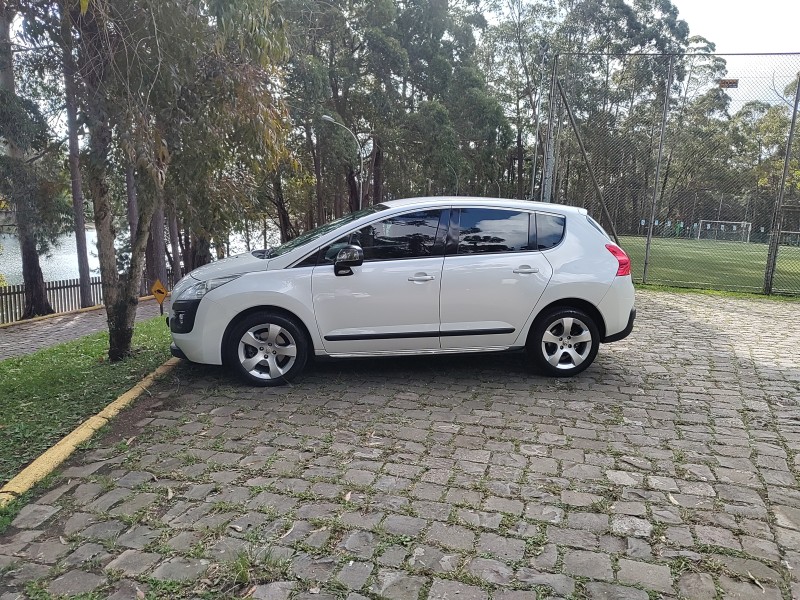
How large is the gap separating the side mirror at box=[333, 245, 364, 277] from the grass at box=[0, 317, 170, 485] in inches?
84.9

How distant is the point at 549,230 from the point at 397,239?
142 cm

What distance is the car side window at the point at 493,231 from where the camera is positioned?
17.6 ft

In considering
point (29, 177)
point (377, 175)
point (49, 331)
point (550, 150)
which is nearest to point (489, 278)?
point (550, 150)

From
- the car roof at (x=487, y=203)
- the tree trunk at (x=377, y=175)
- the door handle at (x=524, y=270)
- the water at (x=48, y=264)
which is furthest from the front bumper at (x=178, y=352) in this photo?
the water at (x=48, y=264)

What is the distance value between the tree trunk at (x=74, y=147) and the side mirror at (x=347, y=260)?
264 centimetres

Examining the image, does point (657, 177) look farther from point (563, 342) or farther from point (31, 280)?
point (31, 280)

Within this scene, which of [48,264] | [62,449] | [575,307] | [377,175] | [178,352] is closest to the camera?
[62,449]

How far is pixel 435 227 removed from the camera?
5.35 meters

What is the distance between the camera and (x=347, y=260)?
16.8 feet

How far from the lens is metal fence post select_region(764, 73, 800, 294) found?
1078cm

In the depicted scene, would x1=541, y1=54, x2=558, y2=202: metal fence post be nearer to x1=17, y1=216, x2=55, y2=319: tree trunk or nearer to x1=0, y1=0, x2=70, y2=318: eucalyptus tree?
x1=0, y1=0, x2=70, y2=318: eucalyptus tree

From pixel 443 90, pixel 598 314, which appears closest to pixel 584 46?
pixel 443 90

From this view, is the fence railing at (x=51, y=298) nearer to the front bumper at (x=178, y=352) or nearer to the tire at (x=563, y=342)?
the front bumper at (x=178, y=352)

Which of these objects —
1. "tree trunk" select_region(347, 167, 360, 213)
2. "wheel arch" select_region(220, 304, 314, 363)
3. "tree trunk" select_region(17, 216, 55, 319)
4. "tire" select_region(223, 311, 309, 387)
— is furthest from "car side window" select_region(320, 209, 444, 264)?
"tree trunk" select_region(347, 167, 360, 213)
